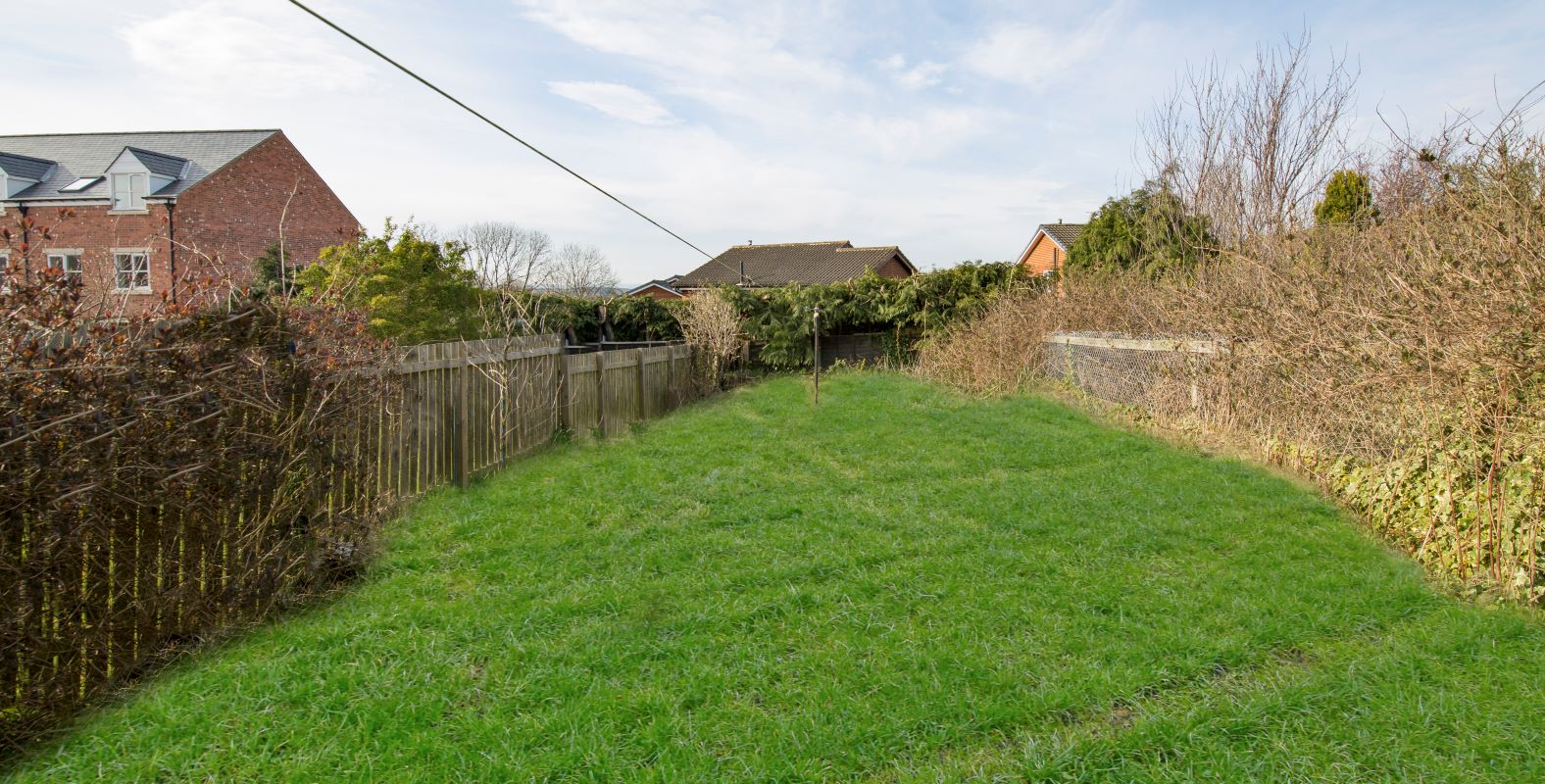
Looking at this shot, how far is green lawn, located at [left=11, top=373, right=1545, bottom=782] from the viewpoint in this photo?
110 inches

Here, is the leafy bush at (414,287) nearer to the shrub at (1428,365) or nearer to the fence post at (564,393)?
the fence post at (564,393)

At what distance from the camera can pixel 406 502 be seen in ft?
19.8

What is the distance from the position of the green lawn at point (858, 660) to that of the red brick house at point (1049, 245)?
28.4 m

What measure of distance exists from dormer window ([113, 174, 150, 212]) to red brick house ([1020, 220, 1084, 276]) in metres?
30.2

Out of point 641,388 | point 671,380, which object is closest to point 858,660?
point 641,388

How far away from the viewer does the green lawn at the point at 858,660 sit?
2.80 meters

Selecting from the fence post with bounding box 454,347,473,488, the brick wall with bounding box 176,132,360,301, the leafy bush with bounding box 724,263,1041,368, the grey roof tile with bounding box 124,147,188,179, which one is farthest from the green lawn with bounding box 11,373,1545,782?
the grey roof tile with bounding box 124,147,188,179

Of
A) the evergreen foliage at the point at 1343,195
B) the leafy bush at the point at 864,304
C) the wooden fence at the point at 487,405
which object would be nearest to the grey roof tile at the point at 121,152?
the leafy bush at the point at 864,304

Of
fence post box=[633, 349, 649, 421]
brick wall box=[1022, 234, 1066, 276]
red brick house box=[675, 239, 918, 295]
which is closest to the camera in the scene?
fence post box=[633, 349, 649, 421]

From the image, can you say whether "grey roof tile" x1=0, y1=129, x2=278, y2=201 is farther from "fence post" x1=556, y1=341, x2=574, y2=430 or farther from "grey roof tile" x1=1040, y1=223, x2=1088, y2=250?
"grey roof tile" x1=1040, y1=223, x2=1088, y2=250

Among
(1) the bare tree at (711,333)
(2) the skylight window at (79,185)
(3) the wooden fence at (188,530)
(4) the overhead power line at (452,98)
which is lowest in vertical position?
(3) the wooden fence at (188,530)

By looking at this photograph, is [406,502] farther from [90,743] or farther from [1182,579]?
[1182,579]

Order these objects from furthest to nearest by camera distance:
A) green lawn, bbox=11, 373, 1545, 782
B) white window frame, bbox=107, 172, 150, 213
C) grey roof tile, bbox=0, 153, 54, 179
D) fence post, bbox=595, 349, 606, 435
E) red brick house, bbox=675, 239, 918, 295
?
red brick house, bbox=675, 239, 918, 295, grey roof tile, bbox=0, 153, 54, 179, white window frame, bbox=107, 172, 150, 213, fence post, bbox=595, 349, 606, 435, green lawn, bbox=11, 373, 1545, 782

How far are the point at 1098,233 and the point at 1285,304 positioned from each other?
38.4ft
